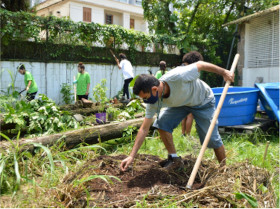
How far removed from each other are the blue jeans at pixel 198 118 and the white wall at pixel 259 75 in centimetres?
783

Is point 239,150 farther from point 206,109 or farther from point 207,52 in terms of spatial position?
point 207,52

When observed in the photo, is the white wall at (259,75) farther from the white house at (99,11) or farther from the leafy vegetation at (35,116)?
the white house at (99,11)

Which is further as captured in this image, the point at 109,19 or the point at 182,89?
the point at 109,19

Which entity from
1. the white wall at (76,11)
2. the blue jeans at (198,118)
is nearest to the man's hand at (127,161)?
the blue jeans at (198,118)

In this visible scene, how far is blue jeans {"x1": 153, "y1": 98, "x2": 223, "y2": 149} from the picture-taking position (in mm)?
3288

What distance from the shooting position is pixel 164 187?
9.07 ft

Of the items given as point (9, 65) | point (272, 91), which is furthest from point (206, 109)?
point (9, 65)

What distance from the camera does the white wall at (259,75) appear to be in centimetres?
1005

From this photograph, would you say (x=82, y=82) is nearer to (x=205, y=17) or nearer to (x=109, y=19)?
(x=205, y=17)

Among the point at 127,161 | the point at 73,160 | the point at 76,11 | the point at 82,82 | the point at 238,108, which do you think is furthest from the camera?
the point at 76,11

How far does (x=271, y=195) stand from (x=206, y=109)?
1216 mm

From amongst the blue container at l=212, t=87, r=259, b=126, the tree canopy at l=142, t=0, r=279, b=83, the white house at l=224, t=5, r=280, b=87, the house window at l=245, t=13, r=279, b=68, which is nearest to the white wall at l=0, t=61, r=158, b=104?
the tree canopy at l=142, t=0, r=279, b=83

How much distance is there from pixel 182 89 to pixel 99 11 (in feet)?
66.2

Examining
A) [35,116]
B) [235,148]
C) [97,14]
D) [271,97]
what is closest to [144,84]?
[235,148]
